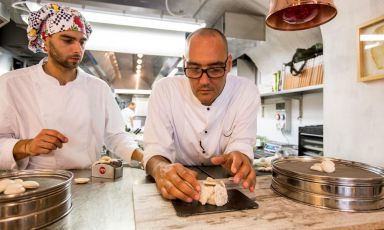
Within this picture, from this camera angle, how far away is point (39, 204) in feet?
2.07

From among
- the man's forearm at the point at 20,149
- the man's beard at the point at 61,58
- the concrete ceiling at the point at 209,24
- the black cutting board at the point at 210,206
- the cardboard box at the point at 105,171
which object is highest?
the concrete ceiling at the point at 209,24

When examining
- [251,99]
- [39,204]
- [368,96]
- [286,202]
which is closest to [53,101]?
[39,204]

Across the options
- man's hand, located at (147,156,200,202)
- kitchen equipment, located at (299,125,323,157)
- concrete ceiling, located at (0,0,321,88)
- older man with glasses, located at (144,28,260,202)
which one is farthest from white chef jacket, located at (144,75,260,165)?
kitchen equipment, located at (299,125,323,157)

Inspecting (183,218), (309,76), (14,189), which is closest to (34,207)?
(14,189)

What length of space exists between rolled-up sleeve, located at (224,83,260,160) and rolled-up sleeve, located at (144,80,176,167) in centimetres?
31

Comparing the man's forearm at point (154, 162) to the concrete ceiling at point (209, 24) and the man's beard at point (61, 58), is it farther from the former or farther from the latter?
the concrete ceiling at point (209, 24)

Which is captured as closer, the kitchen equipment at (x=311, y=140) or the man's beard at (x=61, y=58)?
the man's beard at (x=61, y=58)

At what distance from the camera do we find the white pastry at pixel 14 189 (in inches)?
25.2

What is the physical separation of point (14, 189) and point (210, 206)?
1.81ft

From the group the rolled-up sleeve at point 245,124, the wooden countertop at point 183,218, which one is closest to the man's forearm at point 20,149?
the wooden countertop at point 183,218

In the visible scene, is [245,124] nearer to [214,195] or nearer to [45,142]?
[214,195]

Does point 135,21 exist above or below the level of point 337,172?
above

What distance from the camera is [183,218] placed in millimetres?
694

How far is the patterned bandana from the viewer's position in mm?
1394
